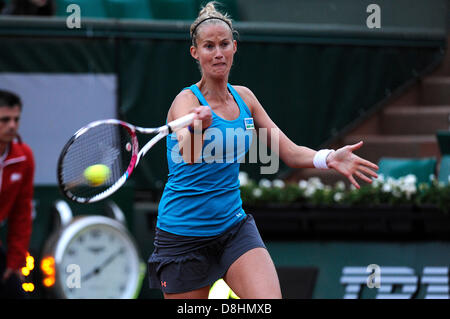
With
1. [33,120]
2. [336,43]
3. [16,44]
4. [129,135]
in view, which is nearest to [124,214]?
[33,120]

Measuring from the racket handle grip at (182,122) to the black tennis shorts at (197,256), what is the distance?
1.65 feet

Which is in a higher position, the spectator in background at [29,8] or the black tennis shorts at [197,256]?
the spectator in background at [29,8]

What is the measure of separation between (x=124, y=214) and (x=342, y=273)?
1.75 m

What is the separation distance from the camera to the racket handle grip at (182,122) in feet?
10.5

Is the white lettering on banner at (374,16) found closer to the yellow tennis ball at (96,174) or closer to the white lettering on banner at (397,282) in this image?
the white lettering on banner at (397,282)

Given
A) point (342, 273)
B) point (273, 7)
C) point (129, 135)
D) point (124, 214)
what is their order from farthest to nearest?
1. point (273, 7)
2. point (124, 214)
3. point (342, 273)
4. point (129, 135)

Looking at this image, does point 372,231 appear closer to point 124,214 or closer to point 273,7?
point 124,214

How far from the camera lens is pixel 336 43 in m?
7.29

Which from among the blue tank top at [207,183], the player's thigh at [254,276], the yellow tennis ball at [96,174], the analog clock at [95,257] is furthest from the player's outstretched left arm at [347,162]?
the analog clock at [95,257]

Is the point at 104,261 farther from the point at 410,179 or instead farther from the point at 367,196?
the point at 410,179

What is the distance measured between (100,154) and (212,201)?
0.56 metres

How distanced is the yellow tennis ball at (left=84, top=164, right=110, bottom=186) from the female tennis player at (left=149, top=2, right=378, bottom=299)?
285 millimetres

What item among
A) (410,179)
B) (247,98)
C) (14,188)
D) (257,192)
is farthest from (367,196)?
(247,98)
